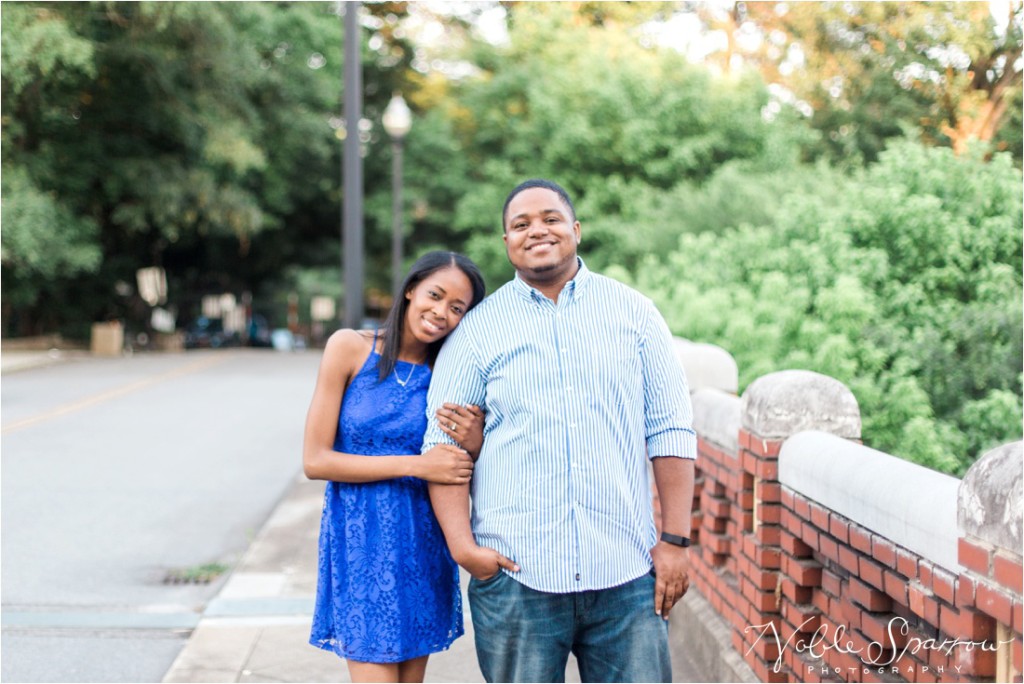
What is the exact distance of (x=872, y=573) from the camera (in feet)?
10.4

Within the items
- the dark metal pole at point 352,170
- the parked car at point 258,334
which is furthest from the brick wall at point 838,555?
the parked car at point 258,334

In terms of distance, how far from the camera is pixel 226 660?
16.9 feet

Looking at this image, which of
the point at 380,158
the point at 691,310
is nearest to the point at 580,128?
the point at 691,310

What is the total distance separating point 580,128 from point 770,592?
18.8 m

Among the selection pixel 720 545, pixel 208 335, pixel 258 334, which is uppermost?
pixel 720 545

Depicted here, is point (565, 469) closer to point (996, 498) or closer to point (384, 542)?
point (384, 542)

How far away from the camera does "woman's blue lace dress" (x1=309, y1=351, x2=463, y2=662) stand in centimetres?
327

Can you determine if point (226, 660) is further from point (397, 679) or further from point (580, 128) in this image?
point (580, 128)

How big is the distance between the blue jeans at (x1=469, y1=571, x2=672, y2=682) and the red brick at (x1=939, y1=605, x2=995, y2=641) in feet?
2.46

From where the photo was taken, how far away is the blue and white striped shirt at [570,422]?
2859 millimetres

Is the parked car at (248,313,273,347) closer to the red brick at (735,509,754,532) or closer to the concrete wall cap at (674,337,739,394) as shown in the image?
the concrete wall cap at (674,337,739,394)

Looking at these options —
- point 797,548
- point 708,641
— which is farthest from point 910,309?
point 797,548

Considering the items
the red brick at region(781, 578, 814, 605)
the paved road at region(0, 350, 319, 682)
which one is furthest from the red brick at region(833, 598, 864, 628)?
the paved road at region(0, 350, 319, 682)

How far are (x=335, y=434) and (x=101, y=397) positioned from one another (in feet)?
49.0
